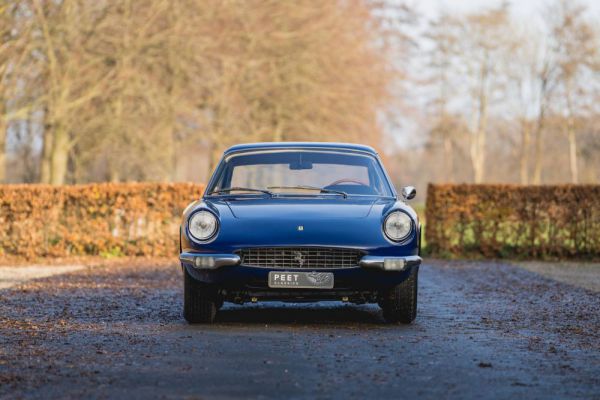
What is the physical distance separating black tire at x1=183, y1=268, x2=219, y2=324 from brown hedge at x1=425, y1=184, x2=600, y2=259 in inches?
434

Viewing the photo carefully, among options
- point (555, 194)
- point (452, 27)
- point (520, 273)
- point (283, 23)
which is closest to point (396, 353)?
point (520, 273)

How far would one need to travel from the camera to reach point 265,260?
28.3 feet

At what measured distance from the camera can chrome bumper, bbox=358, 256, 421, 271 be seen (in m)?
8.60

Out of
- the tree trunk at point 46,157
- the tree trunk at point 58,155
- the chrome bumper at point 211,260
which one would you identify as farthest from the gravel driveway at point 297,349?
the tree trunk at point 46,157

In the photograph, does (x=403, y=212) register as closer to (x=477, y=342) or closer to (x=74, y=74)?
(x=477, y=342)

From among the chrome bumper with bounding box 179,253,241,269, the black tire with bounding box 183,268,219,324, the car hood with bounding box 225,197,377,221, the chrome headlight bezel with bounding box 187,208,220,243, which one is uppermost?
the car hood with bounding box 225,197,377,221

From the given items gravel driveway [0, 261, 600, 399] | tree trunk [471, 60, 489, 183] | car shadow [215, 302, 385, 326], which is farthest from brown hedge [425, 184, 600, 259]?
tree trunk [471, 60, 489, 183]

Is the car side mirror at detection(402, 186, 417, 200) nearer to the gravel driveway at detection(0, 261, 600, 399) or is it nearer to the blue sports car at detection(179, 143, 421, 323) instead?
the blue sports car at detection(179, 143, 421, 323)

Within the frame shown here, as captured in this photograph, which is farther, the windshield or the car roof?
the car roof

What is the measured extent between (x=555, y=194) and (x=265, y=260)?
11643mm

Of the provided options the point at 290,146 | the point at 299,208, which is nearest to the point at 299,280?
the point at 299,208

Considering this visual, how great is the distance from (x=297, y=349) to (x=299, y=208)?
1749 mm

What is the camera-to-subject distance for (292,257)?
8641mm

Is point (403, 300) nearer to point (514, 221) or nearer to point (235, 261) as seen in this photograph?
point (235, 261)
